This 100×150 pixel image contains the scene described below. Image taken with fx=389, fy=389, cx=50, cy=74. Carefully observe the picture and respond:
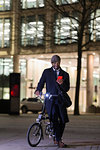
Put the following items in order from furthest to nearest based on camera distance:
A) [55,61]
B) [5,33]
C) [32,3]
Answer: [5,33] < [32,3] < [55,61]

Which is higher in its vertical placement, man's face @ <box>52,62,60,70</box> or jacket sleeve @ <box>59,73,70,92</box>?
man's face @ <box>52,62,60,70</box>

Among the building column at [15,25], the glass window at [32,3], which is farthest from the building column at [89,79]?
the building column at [15,25]

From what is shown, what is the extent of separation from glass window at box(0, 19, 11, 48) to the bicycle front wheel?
34095 mm

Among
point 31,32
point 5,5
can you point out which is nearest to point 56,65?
point 31,32

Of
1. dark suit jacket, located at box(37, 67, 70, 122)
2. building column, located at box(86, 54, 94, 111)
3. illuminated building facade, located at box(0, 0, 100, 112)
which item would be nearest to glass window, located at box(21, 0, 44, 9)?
illuminated building facade, located at box(0, 0, 100, 112)

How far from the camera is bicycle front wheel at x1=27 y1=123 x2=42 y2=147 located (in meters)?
7.51

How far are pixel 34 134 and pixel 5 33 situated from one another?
34.7m

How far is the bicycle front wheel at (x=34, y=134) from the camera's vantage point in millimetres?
7513

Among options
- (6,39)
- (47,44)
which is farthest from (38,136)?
(6,39)

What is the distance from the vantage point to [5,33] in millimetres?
41531

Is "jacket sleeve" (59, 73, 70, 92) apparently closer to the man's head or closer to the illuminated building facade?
the man's head

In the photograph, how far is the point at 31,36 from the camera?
39.1 meters

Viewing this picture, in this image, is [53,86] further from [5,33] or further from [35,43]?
[5,33]

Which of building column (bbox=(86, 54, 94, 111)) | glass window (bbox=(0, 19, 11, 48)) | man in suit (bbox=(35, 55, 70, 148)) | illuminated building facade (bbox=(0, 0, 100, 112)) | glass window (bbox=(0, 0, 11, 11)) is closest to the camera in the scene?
man in suit (bbox=(35, 55, 70, 148))
